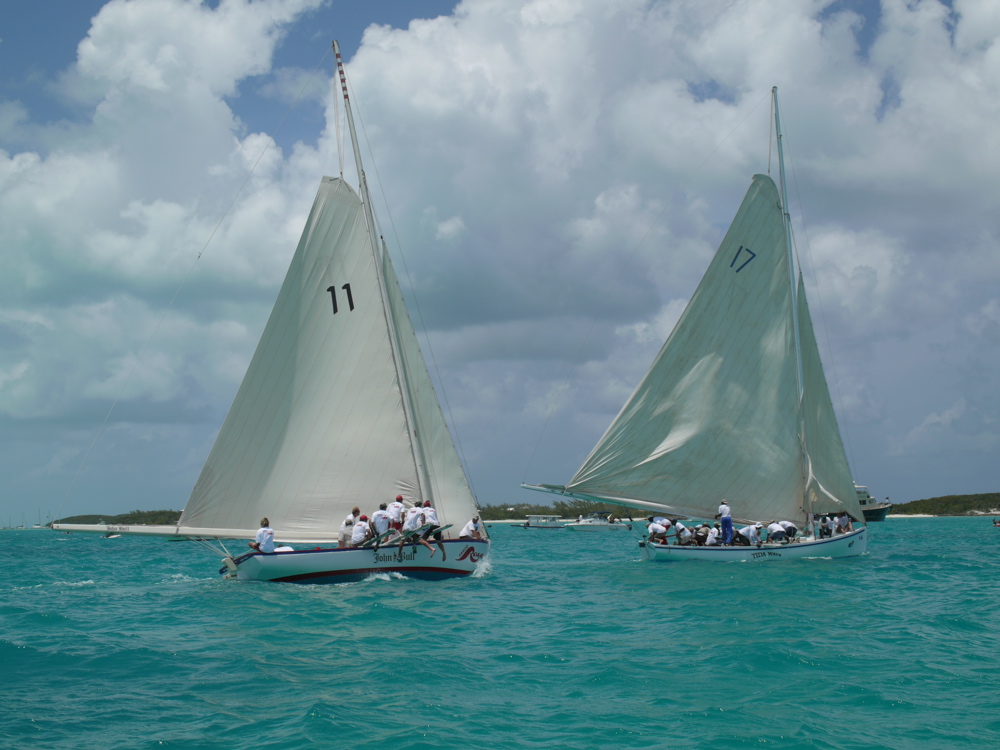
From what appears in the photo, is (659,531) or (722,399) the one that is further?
(659,531)

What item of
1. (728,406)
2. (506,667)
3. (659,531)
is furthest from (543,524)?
(506,667)

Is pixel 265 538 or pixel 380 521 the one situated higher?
pixel 380 521

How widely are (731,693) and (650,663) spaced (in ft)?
7.73

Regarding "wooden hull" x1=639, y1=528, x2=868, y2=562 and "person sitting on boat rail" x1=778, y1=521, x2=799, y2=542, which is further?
"person sitting on boat rail" x1=778, y1=521, x2=799, y2=542

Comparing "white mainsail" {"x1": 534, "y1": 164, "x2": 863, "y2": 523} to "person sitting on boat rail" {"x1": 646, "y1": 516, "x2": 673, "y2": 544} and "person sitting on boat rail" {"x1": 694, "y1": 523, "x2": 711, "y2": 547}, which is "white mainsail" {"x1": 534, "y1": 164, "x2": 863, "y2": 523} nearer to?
"person sitting on boat rail" {"x1": 694, "y1": 523, "x2": 711, "y2": 547}

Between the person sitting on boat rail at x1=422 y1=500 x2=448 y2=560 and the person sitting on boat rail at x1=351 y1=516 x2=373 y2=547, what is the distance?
180 centimetres

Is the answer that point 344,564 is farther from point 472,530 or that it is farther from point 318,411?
point 472,530

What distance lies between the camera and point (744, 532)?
34812mm

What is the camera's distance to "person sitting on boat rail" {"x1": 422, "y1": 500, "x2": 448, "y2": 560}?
2697 centimetres

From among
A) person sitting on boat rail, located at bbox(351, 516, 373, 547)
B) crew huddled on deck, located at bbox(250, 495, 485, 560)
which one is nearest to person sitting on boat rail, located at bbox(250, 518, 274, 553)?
crew huddled on deck, located at bbox(250, 495, 485, 560)

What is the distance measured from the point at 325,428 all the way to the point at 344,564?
4371 mm

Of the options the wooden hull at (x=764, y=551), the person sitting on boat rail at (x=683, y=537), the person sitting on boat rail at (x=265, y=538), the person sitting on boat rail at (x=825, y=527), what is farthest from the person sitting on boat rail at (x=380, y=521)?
the person sitting on boat rail at (x=825, y=527)

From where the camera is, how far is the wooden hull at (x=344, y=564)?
2645 centimetres

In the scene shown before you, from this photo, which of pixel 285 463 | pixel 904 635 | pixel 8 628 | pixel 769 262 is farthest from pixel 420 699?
pixel 769 262
